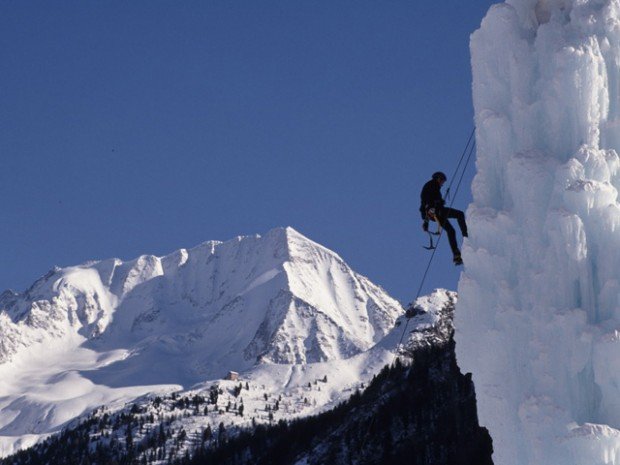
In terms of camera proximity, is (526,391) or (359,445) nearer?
(526,391)

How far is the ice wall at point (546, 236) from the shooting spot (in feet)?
65.7

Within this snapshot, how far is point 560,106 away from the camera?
Answer: 21250 millimetres

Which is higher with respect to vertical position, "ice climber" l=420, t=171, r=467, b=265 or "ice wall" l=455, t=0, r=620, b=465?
"ice climber" l=420, t=171, r=467, b=265

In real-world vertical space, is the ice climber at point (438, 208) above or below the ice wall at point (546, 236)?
above

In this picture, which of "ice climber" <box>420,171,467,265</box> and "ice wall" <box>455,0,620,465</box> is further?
"ice climber" <box>420,171,467,265</box>

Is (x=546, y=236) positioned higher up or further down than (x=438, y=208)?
further down

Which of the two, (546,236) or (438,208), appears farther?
(438,208)

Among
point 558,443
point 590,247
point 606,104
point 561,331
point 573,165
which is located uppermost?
point 606,104

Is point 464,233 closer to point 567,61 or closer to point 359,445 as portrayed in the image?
point 567,61

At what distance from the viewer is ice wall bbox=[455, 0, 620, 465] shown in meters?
20.0

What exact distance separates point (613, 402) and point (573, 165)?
4.27 m

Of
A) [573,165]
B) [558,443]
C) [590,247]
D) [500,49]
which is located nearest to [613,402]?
[558,443]

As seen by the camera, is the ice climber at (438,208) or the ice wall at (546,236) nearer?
the ice wall at (546,236)

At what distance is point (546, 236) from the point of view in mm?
20797
